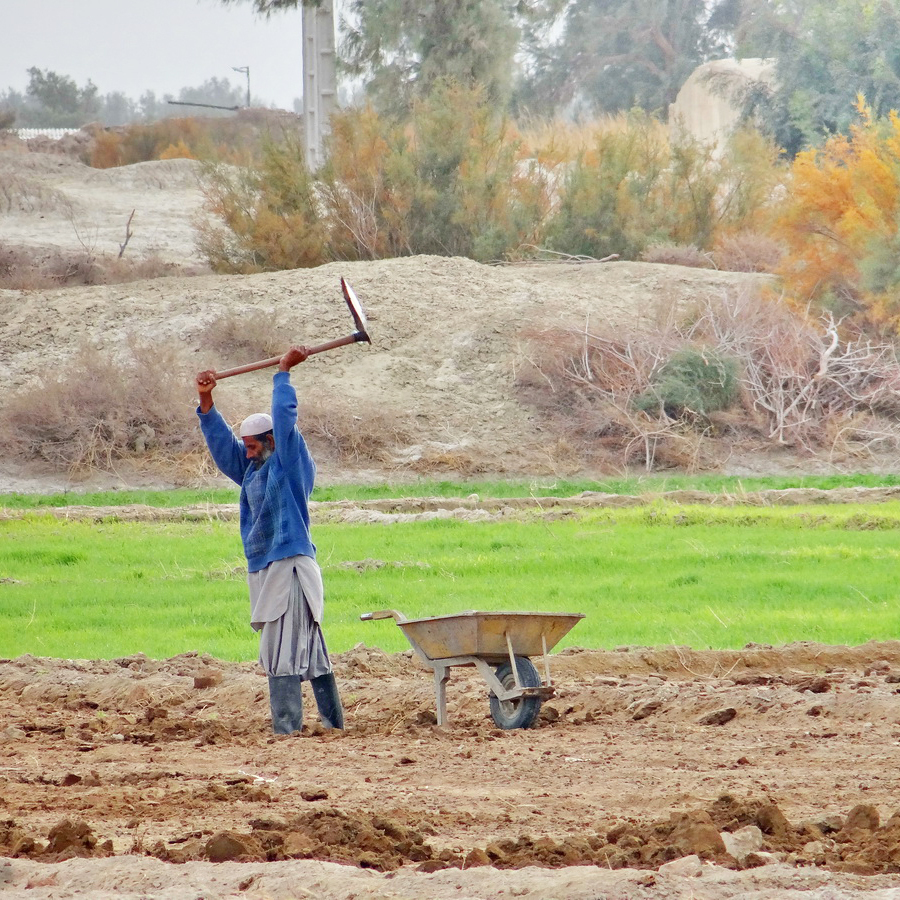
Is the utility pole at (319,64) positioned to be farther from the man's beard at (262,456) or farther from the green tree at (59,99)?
the green tree at (59,99)

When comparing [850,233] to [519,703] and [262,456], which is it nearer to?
[519,703]

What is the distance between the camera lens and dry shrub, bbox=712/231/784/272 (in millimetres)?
30578

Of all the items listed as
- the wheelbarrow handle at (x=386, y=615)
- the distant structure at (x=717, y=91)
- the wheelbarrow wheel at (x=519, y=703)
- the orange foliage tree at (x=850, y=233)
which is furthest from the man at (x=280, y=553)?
the distant structure at (x=717, y=91)

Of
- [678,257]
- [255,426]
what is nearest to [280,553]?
[255,426]

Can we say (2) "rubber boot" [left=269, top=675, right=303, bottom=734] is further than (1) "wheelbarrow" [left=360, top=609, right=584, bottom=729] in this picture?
Yes

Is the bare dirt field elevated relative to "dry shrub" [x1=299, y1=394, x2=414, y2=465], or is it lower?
elevated

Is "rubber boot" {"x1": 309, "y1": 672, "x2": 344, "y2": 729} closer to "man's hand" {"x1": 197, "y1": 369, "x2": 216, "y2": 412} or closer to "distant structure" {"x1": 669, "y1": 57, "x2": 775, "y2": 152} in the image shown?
"man's hand" {"x1": 197, "y1": 369, "x2": 216, "y2": 412}

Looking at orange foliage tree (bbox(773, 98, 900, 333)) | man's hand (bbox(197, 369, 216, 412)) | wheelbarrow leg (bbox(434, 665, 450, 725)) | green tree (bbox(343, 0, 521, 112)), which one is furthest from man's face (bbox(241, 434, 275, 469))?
green tree (bbox(343, 0, 521, 112))

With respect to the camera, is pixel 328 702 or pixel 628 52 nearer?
pixel 328 702

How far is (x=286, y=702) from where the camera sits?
23.7 feet

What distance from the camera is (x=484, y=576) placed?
12.6 m

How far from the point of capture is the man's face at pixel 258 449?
285 inches

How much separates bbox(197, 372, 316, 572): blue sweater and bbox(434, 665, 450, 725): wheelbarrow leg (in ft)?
2.81

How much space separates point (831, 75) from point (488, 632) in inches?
1694
